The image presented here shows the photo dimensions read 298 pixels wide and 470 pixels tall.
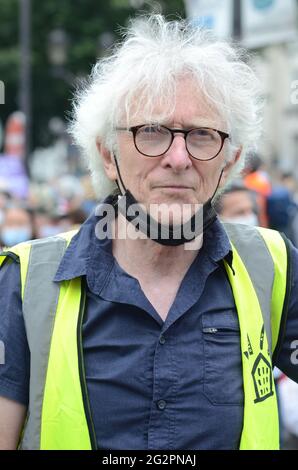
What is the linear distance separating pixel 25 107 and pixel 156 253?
70.0ft

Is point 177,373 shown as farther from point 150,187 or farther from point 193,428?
point 150,187

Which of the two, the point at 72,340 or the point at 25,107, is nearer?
the point at 72,340

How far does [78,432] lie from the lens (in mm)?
2268

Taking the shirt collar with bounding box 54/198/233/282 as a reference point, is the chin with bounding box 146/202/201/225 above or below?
above

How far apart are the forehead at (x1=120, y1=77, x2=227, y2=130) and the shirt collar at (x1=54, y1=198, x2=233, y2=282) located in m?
0.32

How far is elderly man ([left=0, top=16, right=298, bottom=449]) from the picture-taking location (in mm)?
2309

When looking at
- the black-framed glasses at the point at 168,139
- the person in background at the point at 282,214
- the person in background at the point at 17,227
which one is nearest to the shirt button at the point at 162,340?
the black-framed glasses at the point at 168,139

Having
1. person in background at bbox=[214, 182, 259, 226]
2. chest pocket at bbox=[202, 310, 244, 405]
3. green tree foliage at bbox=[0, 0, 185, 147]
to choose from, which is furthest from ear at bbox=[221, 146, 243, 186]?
green tree foliage at bbox=[0, 0, 185, 147]

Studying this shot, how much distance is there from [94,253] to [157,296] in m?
0.21

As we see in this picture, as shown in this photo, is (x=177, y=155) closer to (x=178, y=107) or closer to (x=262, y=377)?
(x=178, y=107)

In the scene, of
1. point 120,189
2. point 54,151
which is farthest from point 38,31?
point 120,189

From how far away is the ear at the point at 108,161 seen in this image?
101 inches

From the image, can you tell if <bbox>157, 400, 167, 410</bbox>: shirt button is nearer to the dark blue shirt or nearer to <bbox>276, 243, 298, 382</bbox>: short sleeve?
the dark blue shirt

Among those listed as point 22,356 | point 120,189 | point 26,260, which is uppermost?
point 120,189
